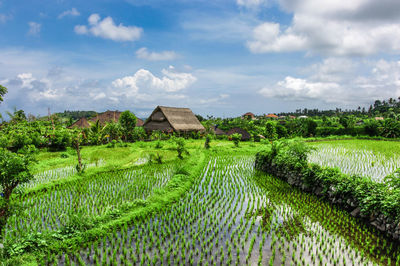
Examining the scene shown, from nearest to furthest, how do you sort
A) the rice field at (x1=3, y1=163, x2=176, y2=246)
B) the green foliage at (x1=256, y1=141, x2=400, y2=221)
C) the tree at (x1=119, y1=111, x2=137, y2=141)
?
the green foliage at (x1=256, y1=141, x2=400, y2=221) < the rice field at (x1=3, y1=163, x2=176, y2=246) < the tree at (x1=119, y1=111, x2=137, y2=141)

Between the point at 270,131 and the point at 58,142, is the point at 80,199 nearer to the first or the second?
the point at 58,142

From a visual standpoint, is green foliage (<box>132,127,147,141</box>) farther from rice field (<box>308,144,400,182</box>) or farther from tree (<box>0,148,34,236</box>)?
tree (<box>0,148,34,236</box>)

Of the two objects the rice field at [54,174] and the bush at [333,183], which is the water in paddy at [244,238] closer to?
the bush at [333,183]

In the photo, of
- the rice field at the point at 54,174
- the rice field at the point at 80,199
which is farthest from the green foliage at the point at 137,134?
the rice field at the point at 80,199

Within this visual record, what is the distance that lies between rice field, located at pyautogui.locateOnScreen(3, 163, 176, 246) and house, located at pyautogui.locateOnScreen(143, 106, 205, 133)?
14.2m

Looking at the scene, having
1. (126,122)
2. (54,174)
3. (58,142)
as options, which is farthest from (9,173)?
(126,122)

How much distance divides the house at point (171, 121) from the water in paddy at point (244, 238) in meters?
17.9

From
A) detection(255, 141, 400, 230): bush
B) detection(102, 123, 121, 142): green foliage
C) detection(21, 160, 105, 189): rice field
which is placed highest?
detection(102, 123, 121, 142): green foliage

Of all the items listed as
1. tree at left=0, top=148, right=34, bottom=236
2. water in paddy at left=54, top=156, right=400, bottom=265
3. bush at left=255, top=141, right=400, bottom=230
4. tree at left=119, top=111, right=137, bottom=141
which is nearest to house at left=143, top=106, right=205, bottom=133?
tree at left=119, top=111, right=137, bottom=141

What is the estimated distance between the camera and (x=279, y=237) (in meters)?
4.88

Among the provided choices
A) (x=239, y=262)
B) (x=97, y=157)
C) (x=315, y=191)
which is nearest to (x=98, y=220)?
(x=239, y=262)

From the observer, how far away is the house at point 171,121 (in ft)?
80.7

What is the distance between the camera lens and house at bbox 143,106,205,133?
24.6 meters

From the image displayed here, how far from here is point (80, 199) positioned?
6.98 meters
